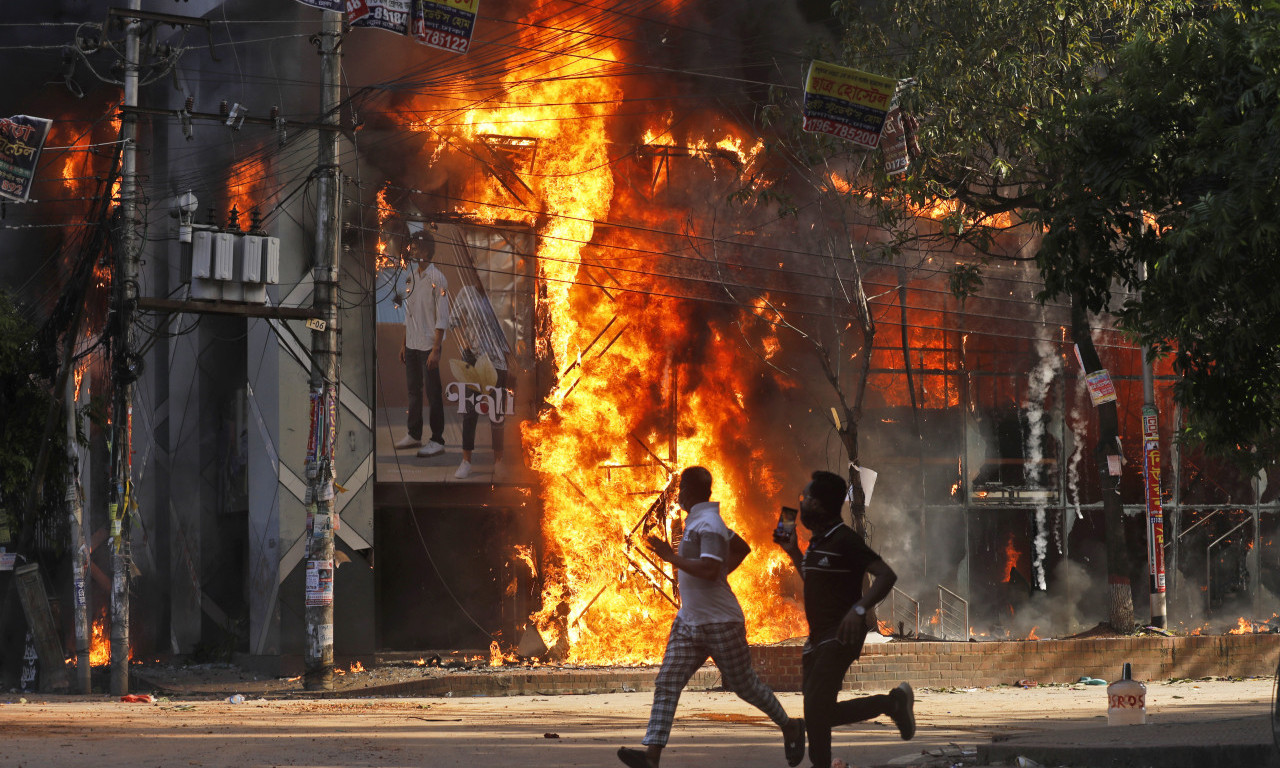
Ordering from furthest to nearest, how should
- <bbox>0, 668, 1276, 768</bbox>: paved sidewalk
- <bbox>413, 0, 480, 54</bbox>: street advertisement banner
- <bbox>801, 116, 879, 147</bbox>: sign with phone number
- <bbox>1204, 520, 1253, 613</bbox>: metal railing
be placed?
<bbox>1204, 520, 1253, 613</bbox>: metal railing → <bbox>413, 0, 480, 54</bbox>: street advertisement banner → <bbox>801, 116, 879, 147</bbox>: sign with phone number → <bbox>0, 668, 1276, 768</bbox>: paved sidewalk

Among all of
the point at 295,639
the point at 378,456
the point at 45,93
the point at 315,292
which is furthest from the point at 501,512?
the point at 45,93

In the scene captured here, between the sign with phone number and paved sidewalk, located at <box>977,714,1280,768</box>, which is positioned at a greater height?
the sign with phone number

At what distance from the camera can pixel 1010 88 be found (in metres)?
15.3

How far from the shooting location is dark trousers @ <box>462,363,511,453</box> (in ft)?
69.6

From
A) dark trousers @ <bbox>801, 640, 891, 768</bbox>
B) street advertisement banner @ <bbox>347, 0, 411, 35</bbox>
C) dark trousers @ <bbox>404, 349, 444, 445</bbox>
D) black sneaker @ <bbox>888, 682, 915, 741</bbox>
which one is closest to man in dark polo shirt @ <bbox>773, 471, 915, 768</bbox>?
dark trousers @ <bbox>801, 640, 891, 768</bbox>

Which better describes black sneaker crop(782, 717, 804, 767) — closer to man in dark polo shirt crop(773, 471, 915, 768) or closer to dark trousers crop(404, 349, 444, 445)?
man in dark polo shirt crop(773, 471, 915, 768)

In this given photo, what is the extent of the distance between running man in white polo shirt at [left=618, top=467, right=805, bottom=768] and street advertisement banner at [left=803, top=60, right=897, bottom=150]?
6854mm

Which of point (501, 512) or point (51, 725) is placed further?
point (501, 512)

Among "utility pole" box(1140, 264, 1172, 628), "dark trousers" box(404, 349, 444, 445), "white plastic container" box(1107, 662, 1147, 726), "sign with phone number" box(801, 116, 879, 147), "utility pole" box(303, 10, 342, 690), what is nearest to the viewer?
"white plastic container" box(1107, 662, 1147, 726)

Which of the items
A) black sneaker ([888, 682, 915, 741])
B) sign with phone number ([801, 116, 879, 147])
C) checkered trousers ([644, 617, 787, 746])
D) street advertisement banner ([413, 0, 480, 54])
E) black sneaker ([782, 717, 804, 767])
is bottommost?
black sneaker ([782, 717, 804, 767])

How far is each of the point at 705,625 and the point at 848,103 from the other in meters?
7.55

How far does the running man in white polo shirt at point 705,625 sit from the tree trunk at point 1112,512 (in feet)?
41.7

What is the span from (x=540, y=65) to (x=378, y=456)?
23.1 feet

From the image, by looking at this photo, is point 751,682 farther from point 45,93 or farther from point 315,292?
point 45,93
